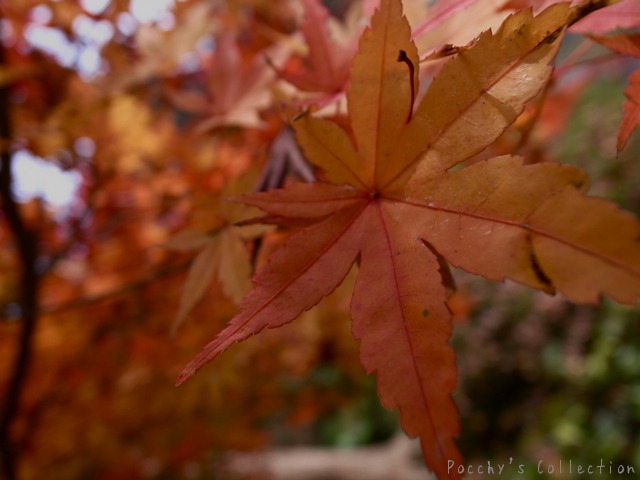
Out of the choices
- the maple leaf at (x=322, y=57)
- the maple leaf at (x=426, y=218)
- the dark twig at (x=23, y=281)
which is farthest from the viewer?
the dark twig at (x=23, y=281)

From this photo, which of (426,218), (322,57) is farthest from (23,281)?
(426,218)

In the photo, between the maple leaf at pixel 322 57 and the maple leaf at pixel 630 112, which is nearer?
the maple leaf at pixel 630 112

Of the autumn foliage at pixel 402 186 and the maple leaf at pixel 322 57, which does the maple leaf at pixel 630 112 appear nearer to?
the autumn foliage at pixel 402 186

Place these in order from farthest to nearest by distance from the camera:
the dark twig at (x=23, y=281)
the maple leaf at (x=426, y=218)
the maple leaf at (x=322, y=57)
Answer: the dark twig at (x=23, y=281) < the maple leaf at (x=322, y=57) < the maple leaf at (x=426, y=218)

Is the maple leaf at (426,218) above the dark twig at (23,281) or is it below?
below

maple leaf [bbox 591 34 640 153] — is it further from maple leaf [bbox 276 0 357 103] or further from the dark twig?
the dark twig

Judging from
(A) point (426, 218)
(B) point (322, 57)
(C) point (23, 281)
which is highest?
(C) point (23, 281)

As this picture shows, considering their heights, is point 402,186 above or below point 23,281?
below

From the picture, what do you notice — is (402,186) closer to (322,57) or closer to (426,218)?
(426,218)

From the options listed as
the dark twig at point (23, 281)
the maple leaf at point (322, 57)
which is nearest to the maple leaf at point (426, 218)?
the maple leaf at point (322, 57)
